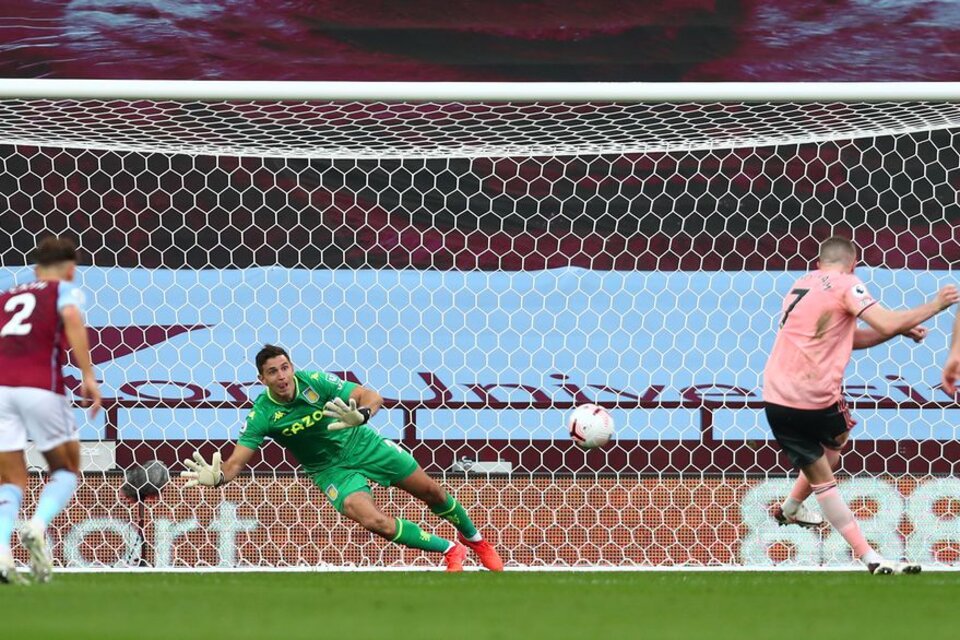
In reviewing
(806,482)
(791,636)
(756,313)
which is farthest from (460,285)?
(791,636)

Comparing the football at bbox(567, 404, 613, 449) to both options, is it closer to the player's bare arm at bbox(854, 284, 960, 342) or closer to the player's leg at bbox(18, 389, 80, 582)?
the player's bare arm at bbox(854, 284, 960, 342)

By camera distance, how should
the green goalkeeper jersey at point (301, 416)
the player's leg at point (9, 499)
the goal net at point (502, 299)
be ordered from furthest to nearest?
the goal net at point (502, 299) → the green goalkeeper jersey at point (301, 416) → the player's leg at point (9, 499)

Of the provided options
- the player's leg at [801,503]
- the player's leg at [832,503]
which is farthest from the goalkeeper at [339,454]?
the player's leg at [832,503]

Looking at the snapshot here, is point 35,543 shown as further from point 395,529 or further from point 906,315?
point 906,315

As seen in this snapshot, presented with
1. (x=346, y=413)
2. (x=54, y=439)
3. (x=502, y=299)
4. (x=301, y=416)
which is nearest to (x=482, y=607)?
(x=54, y=439)

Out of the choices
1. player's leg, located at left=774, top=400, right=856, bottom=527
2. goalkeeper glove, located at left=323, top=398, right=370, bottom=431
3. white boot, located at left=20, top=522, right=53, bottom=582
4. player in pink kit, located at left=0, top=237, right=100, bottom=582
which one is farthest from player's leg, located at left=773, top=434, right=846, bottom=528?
white boot, located at left=20, top=522, right=53, bottom=582

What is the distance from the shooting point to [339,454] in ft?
24.2

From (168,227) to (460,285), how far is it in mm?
1973

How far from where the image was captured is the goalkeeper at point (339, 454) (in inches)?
279

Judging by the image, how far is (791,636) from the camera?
4070 mm

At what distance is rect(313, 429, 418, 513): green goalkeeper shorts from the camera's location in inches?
288

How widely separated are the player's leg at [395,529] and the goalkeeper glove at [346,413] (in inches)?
19.1

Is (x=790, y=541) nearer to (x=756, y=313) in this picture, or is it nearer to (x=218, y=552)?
(x=756, y=313)

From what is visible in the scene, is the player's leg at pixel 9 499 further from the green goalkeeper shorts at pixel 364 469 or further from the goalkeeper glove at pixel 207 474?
the green goalkeeper shorts at pixel 364 469
